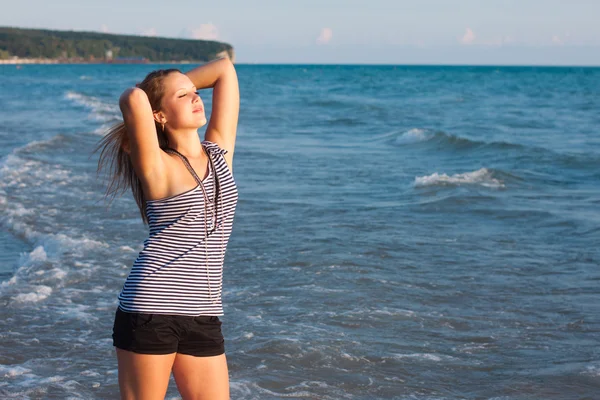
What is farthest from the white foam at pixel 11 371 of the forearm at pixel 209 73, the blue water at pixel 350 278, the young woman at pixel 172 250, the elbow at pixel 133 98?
the elbow at pixel 133 98

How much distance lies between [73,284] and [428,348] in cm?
346

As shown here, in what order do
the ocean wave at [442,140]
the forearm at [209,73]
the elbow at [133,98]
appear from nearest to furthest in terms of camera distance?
the elbow at [133,98] < the forearm at [209,73] < the ocean wave at [442,140]

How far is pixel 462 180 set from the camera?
1494 cm

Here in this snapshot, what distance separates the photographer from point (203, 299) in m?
3.00

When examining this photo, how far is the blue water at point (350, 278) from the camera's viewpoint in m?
5.55

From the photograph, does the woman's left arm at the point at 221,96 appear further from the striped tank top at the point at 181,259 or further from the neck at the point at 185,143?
the striped tank top at the point at 181,259

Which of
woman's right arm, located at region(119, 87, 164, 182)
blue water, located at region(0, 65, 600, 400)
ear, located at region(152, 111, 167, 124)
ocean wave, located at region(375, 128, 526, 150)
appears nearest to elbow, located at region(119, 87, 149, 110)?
woman's right arm, located at region(119, 87, 164, 182)

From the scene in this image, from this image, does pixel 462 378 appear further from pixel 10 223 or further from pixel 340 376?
pixel 10 223

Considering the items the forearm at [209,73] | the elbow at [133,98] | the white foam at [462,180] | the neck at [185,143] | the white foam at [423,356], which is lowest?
the white foam at [423,356]

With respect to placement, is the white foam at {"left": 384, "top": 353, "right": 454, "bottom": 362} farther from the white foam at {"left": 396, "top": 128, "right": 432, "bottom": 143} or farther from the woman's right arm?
the white foam at {"left": 396, "top": 128, "right": 432, "bottom": 143}

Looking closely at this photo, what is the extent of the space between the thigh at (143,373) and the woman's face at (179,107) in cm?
86

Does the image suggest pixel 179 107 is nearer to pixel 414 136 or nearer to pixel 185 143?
pixel 185 143

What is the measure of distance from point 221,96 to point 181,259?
899mm

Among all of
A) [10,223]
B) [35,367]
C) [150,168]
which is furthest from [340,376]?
[10,223]
